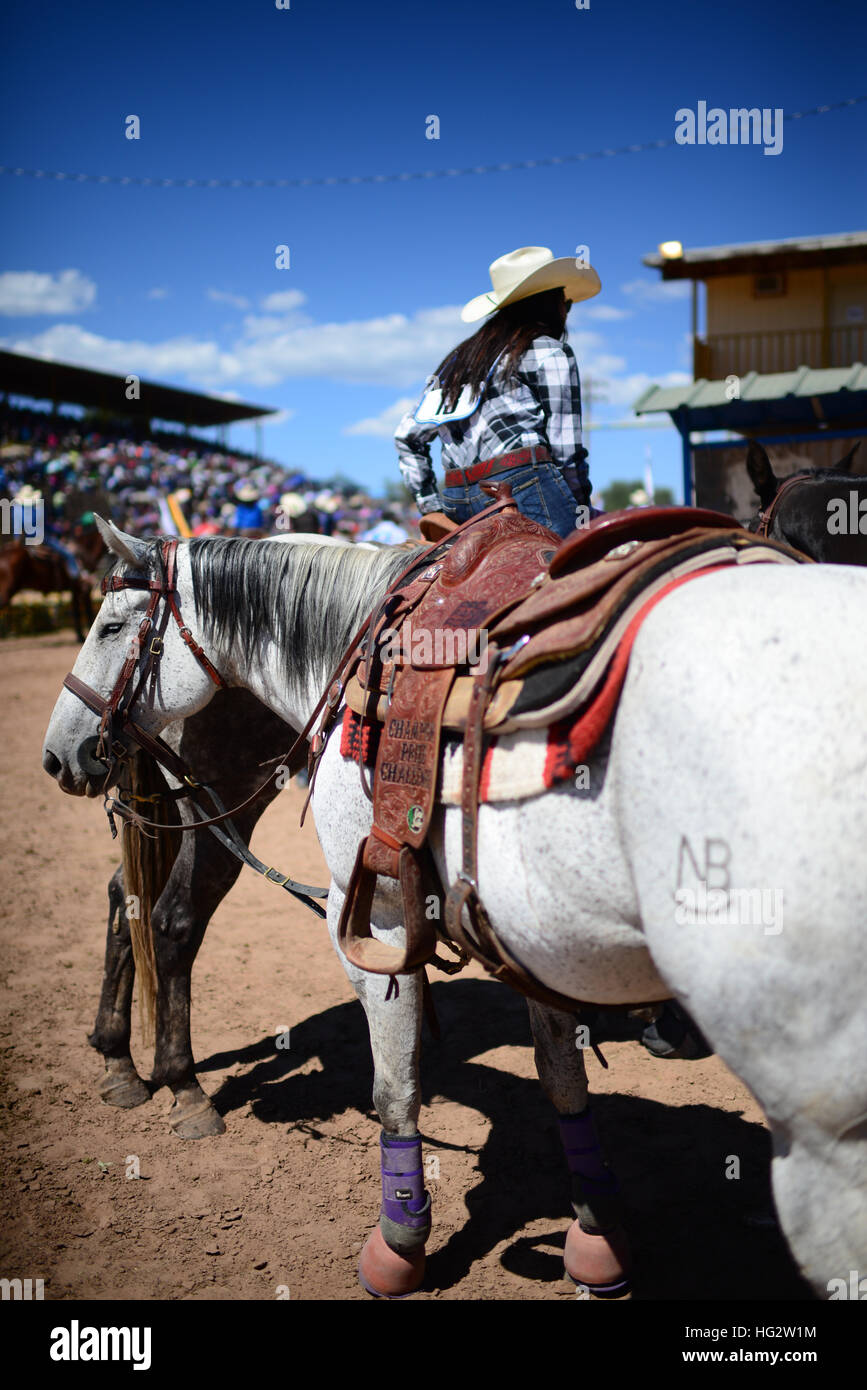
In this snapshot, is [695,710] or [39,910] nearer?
[695,710]

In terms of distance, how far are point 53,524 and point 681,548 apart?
2337cm

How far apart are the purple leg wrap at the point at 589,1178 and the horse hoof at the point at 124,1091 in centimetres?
183

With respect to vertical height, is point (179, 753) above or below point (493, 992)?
above

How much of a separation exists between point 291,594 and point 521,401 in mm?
848

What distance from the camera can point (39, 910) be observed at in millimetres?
5277

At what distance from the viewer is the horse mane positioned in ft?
8.19

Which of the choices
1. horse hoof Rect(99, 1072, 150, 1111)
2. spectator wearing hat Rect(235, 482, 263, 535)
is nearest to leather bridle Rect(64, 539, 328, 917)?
horse hoof Rect(99, 1072, 150, 1111)

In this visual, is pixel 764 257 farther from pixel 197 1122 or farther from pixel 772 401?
pixel 197 1122

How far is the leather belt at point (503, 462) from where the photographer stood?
8.03 feet

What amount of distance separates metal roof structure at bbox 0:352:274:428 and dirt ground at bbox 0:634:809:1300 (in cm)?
2654

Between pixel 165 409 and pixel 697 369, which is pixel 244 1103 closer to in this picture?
pixel 697 369

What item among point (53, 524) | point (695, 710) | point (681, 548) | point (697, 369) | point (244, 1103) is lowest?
point (244, 1103)

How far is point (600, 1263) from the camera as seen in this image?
238cm
